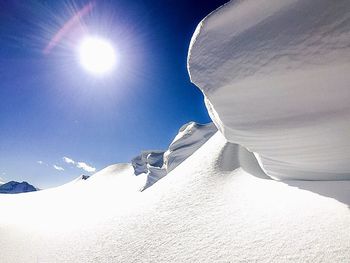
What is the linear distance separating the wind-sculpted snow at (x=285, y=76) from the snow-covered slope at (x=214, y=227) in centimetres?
74

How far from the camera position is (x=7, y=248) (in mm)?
5609

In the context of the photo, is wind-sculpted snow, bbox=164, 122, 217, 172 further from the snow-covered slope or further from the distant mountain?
the distant mountain

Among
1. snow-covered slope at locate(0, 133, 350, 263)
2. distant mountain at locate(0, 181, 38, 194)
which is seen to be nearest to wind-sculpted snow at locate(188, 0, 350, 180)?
snow-covered slope at locate(0, 133, 350, 263)

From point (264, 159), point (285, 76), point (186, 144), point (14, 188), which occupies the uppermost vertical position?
point (14, 188)

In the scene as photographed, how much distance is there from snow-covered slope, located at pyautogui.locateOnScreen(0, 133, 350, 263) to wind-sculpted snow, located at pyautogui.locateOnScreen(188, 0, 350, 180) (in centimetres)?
74

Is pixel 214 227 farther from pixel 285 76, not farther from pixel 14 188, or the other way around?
pixel 14 188

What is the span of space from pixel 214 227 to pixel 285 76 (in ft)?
9.05

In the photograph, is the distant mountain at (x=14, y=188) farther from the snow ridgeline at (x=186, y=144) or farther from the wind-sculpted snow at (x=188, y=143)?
the wind-sculpted snow at (x=188, y=143)

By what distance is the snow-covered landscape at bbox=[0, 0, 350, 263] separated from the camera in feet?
10.5

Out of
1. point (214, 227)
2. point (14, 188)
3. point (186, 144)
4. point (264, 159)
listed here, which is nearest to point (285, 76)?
point (264, 159)

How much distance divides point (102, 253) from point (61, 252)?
1128 mm

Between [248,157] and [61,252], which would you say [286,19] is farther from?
[61,252]

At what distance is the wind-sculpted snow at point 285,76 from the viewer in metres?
3.37

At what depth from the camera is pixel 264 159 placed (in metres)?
5.49
